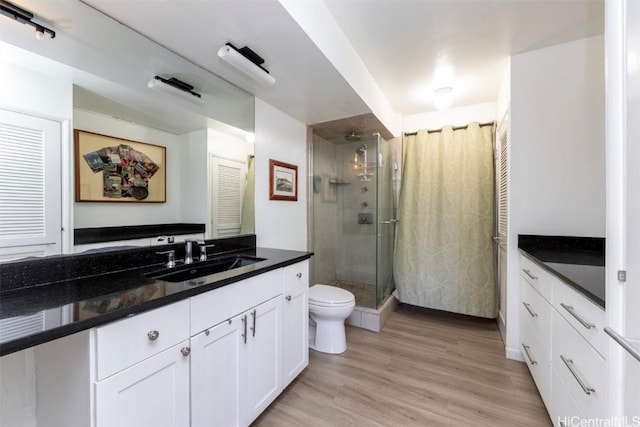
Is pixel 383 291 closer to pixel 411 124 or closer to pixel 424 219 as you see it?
pixel 424 219

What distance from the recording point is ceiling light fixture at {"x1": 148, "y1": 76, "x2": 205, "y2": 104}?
1496 millimetres

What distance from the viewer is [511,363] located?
196 cm

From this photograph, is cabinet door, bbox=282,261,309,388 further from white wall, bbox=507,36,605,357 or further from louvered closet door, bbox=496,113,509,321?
louvered closet door, bbox=496,113,509,321

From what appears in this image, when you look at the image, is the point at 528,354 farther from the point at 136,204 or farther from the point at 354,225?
the point at 136,204

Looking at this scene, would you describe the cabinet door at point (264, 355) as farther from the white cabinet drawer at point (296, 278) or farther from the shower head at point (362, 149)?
the shower head at point (362, 149)

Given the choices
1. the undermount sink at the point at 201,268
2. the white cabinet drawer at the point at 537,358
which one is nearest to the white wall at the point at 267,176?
the undermount sink at the point at 201,268

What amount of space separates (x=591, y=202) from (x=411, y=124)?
1840mm

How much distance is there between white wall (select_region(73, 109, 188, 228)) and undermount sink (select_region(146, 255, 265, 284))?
0.31m

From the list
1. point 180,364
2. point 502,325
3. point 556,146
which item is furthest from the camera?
point 502,325

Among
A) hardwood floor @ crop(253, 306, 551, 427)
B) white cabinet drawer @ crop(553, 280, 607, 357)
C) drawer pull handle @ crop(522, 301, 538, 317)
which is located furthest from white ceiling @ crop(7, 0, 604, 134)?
hardwood floor @ crop(253, 306, 551, 427)

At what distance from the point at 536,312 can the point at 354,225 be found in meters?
1.86

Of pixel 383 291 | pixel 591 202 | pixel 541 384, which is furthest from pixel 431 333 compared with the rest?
pixel 591 202

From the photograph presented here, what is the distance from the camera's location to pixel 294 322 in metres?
1.68

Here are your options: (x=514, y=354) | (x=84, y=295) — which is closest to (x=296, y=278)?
(x=84, y=295)
